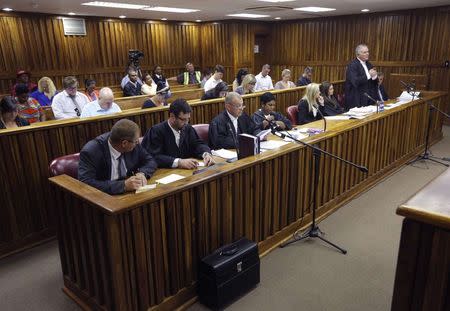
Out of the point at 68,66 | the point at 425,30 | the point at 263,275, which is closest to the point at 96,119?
the point at 263,275

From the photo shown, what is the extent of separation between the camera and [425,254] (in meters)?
1.29


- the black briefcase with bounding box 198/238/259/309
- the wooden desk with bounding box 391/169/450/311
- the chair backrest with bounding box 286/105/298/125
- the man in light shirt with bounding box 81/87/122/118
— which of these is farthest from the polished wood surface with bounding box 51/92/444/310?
the man in light shirt with bounding box 81/87/122/118

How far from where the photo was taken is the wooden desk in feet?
4.04

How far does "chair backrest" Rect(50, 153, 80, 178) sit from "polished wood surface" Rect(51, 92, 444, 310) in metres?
0.34

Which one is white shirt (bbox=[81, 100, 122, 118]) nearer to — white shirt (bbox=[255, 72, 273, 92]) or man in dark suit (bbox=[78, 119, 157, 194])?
man in dark suit (bbox=[78, 119, 157, 194])

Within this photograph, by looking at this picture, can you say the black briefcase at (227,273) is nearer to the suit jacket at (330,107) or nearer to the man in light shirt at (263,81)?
the suit jacket at (330,107)

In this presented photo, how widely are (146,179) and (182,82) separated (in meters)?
8.16

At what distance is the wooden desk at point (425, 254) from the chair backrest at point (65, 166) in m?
2.43

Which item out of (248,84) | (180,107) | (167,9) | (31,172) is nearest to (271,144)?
(180,107)

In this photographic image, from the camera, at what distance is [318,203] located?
3.76 m

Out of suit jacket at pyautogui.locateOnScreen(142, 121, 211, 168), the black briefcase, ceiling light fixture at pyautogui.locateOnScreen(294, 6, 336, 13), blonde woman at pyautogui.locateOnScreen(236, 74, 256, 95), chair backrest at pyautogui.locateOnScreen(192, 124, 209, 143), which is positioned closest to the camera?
the black briefcase

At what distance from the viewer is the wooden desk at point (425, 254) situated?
1.23 metres

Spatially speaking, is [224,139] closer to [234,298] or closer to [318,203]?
[318,203]

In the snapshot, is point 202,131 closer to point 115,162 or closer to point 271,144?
point 271,144
